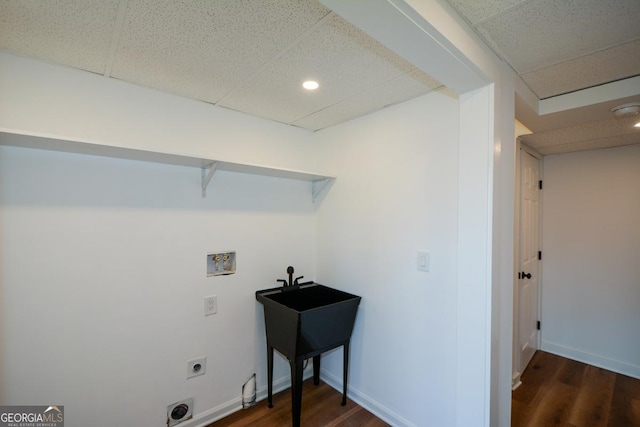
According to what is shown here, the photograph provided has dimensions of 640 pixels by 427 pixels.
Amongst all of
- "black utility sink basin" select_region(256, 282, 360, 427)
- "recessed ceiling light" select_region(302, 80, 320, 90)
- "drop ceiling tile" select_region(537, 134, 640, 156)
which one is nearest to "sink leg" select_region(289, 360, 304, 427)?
"black utility sink basin" select_region(256, 282, 360, 427)

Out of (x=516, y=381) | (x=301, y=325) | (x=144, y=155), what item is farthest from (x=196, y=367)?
(x=516, y=381)

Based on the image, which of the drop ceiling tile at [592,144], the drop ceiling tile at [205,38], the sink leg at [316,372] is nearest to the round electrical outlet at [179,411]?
the sink leg at [316,372]

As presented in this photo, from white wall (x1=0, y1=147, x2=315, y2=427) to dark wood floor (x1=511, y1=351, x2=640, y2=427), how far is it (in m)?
2.06

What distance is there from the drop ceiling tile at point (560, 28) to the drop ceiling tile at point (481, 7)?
4 centimetres

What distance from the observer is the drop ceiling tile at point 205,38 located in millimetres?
1051

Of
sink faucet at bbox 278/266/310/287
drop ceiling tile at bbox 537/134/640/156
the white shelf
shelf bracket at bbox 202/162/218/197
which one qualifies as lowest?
sink faucet at bbox 278/266/310/287

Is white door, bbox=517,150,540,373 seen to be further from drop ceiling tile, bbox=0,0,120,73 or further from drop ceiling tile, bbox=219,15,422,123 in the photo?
drop ceiling tile, bbox=0,0,120,73

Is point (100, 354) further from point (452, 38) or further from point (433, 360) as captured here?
point (452, 38)

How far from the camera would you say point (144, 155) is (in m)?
1.58

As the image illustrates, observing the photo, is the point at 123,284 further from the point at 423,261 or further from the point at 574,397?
the point at 574,397

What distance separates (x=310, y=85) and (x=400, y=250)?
1.19 meters

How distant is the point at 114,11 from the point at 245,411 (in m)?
2.42

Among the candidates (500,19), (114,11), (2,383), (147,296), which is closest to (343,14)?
(500,19)

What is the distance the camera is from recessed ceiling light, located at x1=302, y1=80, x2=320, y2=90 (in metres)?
1.62
